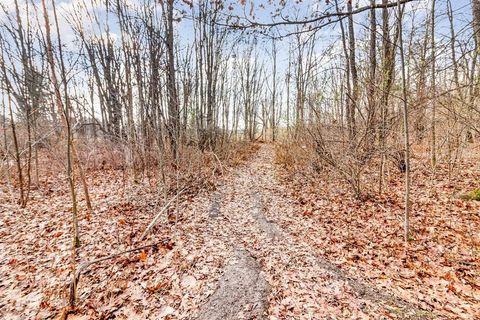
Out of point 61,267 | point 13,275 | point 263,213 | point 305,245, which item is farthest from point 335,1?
point 13,275

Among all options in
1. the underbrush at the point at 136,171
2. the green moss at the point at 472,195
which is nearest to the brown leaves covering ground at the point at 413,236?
the green moss at the point at 472,195

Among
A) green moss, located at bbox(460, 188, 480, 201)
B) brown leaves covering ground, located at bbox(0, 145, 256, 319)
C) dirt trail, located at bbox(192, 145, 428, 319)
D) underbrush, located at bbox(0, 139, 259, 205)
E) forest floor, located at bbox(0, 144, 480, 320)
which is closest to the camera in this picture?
dirt trail, located at bbox(192, 145, 428, 319)

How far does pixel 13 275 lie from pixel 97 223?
1536 mm

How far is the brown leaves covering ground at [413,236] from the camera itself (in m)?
2.98

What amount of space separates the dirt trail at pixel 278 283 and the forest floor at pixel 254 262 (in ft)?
0.05

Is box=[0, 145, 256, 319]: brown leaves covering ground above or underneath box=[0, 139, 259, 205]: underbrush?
underneath

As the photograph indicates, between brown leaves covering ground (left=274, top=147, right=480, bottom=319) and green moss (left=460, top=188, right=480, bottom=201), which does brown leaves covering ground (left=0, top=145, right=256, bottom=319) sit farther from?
green moss (left=460, top=188, right=480, bottom=201)

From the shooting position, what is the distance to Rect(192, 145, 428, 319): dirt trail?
2.69 metres

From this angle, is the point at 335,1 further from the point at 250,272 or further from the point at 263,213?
the point at 263,213

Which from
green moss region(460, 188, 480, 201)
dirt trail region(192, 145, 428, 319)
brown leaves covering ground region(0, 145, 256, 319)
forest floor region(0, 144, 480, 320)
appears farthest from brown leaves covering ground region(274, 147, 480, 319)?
brown leaves covering ground region(0, 145, 256, 319)

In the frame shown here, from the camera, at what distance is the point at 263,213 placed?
596 centimetres

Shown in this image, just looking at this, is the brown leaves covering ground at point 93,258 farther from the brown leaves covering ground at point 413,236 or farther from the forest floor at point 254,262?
the brown leaves covering ground at point 413,236

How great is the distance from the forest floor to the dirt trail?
0.02m

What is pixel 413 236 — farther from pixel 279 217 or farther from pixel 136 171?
pixel 136 171
